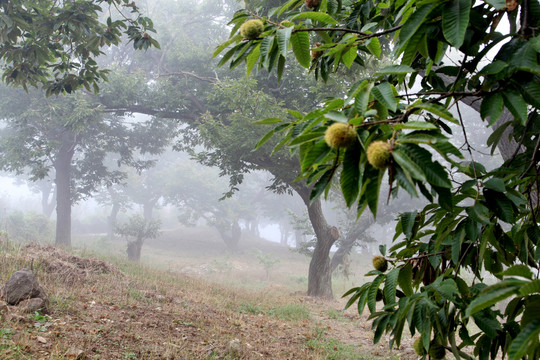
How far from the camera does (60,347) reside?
10.5 ft

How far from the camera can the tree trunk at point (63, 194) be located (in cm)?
1627

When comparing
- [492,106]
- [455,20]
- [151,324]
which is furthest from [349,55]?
[151,324]

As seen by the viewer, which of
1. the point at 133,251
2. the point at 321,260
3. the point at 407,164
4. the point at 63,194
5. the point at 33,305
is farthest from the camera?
the point at 63,194

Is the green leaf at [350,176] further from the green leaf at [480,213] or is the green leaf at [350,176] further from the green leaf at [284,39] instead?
the green leaf at [480,213]

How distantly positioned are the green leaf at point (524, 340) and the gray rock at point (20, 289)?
495 cm

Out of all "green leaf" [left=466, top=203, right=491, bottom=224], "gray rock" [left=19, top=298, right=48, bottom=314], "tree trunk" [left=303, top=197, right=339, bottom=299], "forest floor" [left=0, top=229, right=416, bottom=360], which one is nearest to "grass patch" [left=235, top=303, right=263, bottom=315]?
"forest floor" [left=0, top=229, right=416, bottom=360]

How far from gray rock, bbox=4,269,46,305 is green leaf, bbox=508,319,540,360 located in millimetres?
4948

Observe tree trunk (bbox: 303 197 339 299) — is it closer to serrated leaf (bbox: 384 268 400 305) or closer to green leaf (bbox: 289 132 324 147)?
serrated leaf (bbox: 384 268 400 305)

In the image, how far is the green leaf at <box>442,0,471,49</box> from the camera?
107 cm

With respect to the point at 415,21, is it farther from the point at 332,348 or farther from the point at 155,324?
the point at 332,348

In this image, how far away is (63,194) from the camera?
16.4m

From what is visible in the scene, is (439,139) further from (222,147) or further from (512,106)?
(222,147)

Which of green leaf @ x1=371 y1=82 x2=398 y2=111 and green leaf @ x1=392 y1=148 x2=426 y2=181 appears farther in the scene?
green leaf @ x1=371 y1=82 x2=398 y2=111

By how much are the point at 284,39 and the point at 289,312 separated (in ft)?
22.6
